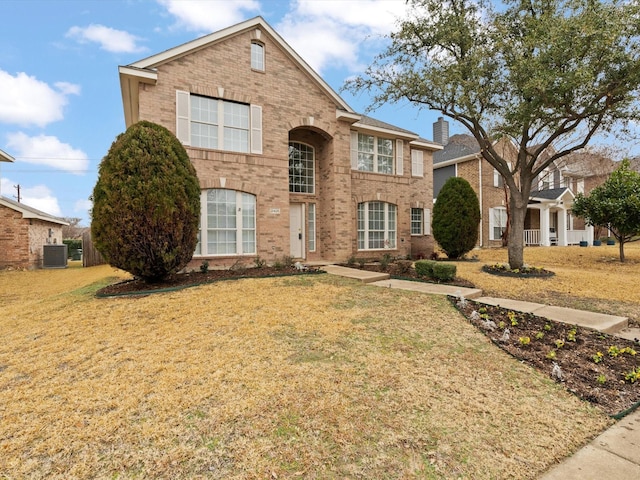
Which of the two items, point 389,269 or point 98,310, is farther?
point 389,269

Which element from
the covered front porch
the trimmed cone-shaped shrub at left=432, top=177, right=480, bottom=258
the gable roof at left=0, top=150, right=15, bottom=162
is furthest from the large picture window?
the gable roof at left=0, top=150, right=15, bottom=162

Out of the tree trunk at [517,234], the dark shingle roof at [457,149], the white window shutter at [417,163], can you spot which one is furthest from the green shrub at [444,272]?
the dark shingle roof at [457,149]

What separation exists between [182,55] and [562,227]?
25.0 m

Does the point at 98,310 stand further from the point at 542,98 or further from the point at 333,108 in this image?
the point at 542,98

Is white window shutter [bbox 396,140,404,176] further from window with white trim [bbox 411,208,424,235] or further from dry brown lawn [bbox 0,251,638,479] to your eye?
dry brown lawn [bbox 0,251,638,479]

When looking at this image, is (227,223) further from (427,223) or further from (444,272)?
(427,223)

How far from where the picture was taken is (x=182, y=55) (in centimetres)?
953

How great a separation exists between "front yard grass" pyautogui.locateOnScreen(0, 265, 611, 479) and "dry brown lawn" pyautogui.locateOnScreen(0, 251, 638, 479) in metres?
0.01

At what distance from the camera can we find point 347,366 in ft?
11.5

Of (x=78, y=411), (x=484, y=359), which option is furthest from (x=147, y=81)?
(x=484, y=359)

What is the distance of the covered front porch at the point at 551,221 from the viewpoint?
2153cm

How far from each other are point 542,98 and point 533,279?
16.2ft

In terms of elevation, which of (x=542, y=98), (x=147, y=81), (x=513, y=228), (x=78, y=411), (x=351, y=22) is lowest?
(x=78, y=411)

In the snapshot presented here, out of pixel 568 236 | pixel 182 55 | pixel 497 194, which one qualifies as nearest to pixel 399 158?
pixel 182 55
